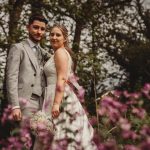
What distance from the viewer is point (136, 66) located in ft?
87.0

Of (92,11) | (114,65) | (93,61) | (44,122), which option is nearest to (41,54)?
(44,122)

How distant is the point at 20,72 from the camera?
6438 mm

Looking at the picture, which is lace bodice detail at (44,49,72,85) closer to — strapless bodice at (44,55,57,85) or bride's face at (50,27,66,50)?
strapless bodice at (44,55,57,85)

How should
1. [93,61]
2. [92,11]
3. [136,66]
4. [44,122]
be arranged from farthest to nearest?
[136,66] → [92,11] → [93,61] → [44,122]

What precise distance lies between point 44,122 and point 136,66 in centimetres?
2050

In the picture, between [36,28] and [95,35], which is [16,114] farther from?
[95,35]

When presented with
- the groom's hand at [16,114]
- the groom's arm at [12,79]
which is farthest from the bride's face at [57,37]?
the groom's hand at [16,114]

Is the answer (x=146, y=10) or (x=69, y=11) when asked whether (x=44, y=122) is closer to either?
(x=69, y=11)

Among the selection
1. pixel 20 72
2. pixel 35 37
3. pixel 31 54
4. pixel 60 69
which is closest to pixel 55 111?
pixel 60 69

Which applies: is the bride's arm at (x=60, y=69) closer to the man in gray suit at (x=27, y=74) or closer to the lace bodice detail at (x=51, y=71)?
the lace bodice detail at (x=51, y=71)

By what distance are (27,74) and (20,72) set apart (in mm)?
86

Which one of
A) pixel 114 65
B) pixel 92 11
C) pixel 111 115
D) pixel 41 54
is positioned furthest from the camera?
pixel 114 65

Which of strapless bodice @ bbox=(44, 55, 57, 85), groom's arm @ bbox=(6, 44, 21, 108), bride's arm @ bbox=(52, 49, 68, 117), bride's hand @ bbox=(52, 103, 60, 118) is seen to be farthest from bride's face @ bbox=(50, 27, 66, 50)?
bride's hand @ bbox=(52, 103, 60, 118)

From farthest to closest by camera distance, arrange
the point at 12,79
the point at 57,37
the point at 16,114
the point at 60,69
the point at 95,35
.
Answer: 1. the point at 95,35
2. the point at 57,37
3. the point at 60,69
4. the point at 12,79
5. the point at 16,114
